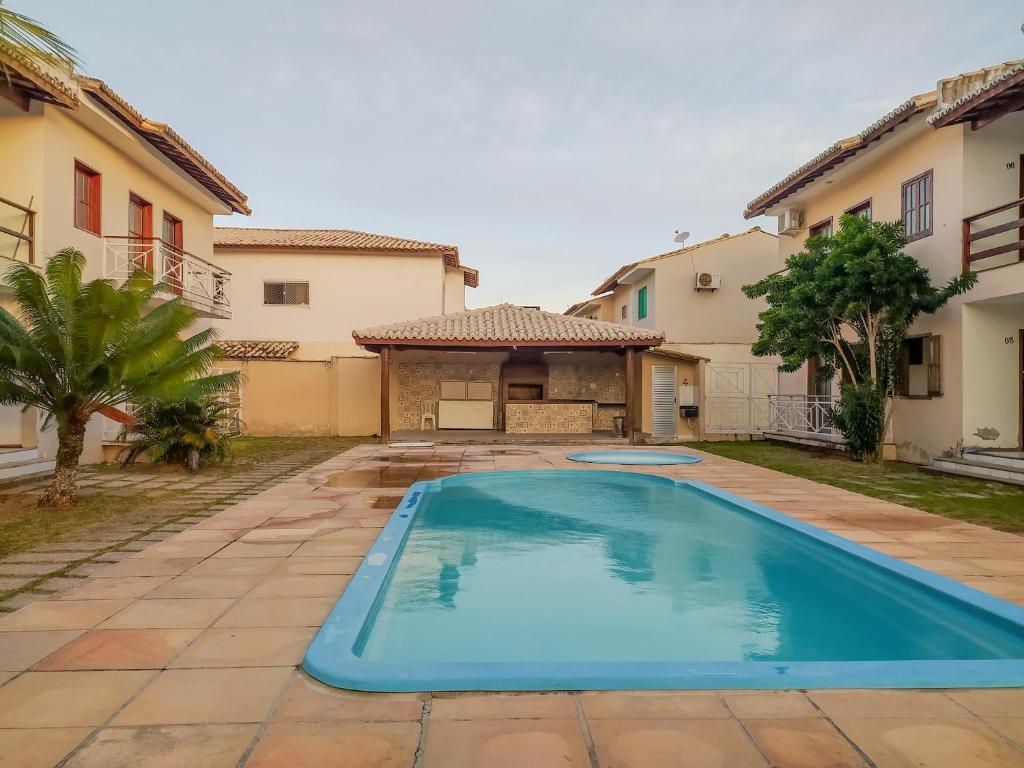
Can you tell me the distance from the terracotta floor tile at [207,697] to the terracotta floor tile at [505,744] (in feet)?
2.67

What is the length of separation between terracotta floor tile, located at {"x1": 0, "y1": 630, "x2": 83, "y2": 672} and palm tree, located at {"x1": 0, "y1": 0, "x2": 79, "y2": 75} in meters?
3.10

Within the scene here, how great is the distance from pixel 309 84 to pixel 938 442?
16.5 meters

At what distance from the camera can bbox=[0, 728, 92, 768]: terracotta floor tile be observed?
238 centimetres

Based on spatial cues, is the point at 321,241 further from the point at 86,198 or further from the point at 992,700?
the point at 992,700

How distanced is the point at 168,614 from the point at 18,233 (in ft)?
30.5

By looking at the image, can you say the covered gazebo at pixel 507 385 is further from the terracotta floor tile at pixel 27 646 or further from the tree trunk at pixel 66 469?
the terracotta floor tile at pixel 27 646

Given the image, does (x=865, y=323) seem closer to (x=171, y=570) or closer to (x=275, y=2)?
(x=171, y=570)

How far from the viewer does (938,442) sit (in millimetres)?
12602

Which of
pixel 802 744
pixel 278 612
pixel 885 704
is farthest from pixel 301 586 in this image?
pixel 885 704

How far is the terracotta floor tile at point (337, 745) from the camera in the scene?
93.5 inches

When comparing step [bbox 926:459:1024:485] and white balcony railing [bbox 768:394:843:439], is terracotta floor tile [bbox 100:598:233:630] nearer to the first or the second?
step [bbox 926:459:1024:485]

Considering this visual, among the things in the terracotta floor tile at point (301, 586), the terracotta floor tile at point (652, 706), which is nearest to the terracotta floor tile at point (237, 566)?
the terracotta floor tile at point (301, 586)

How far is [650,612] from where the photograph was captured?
519 cm

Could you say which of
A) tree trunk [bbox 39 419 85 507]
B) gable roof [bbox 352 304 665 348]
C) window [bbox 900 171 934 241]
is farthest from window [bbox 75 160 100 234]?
window [bbox 900 171 934 241]
